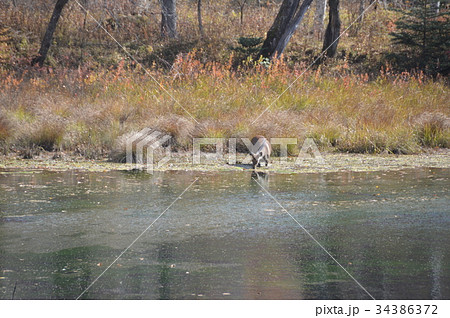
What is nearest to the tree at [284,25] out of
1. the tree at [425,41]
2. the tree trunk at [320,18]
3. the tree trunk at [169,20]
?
the tree at [425,41]

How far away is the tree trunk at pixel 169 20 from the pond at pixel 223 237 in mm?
14794

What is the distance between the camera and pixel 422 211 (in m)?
6.79

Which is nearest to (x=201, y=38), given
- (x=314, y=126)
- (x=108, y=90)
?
(x=108, y=90)

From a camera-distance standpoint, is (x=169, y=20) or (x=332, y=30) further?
(x=169, y=20)

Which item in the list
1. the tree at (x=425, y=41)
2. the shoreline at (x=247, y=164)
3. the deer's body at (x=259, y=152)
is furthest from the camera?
the tree at (x=425, y=41)

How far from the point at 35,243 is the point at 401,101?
10335mm

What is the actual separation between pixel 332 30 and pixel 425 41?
10.8 feet

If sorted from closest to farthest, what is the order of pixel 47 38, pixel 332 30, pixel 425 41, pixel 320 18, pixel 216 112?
pixel 216 112
pixel 47 38
pixel 425 41
pixel 332 30
pixel 320 18

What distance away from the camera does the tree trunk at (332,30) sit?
21531 mm

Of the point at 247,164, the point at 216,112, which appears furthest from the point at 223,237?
the point at 216,112

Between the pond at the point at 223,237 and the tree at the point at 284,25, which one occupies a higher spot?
the tree at the point at 284,25

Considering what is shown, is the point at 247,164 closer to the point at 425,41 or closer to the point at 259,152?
the point at 259,152

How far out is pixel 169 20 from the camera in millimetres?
23078

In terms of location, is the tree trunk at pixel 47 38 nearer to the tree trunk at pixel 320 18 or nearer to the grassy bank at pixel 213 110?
the grassy bank at pixel 213 110
